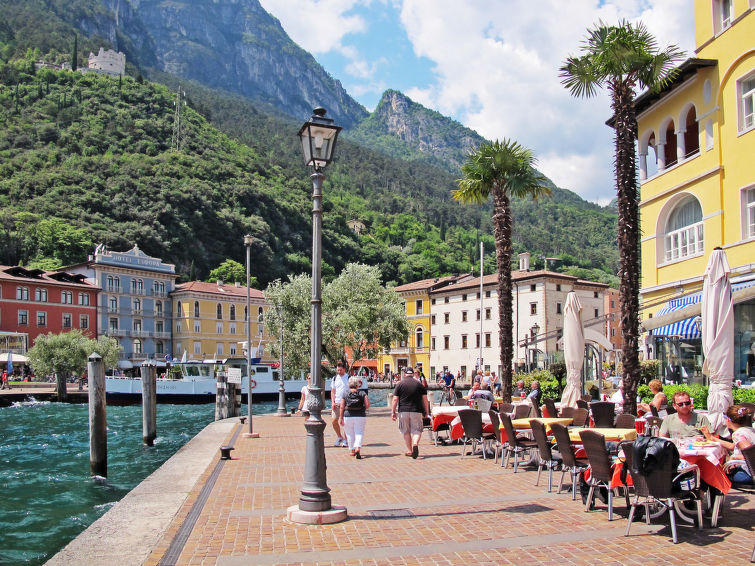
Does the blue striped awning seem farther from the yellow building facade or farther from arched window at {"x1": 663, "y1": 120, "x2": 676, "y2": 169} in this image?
the yellow building facade

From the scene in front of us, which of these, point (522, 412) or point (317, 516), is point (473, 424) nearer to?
point (522, 412)

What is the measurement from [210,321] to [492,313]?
3525 centimetres

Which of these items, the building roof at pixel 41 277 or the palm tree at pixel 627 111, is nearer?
the palm tree at pixel 627 111

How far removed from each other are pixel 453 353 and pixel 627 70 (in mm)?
57735

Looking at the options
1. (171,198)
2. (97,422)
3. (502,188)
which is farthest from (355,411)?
(171,198)

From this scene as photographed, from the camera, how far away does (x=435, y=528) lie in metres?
7.55

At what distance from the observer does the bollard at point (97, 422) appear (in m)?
18.2

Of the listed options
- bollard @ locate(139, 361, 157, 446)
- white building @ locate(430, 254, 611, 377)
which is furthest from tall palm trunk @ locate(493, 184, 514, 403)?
white building @ locate(430, 254, 611, 377)

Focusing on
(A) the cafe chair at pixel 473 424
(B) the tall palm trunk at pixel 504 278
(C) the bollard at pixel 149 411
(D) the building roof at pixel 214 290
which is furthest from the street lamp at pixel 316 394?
(D) the building roof at pixel 214 290

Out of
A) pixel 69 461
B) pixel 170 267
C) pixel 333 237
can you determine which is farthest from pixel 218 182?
pixel 69 461

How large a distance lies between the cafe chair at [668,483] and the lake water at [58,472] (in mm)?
8030

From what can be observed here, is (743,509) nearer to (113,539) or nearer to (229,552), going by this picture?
(229,552)

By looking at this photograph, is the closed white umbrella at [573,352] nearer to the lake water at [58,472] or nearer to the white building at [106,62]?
the lake water at [58,472]

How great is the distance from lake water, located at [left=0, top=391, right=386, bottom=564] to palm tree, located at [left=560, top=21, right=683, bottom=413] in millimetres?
11523
